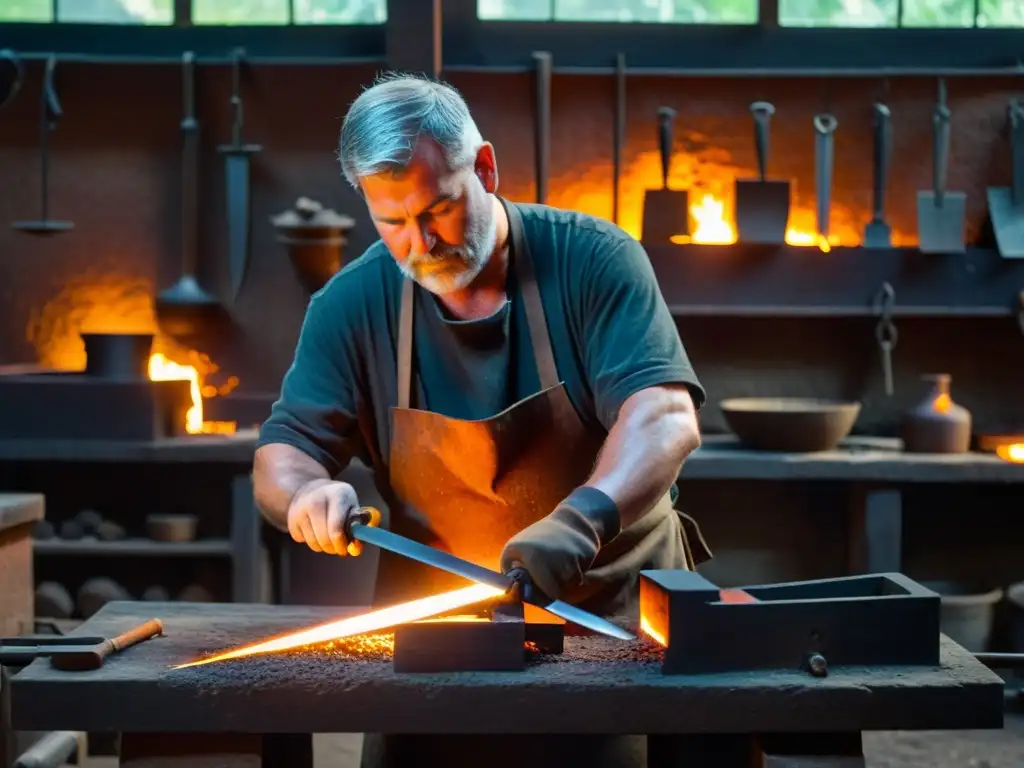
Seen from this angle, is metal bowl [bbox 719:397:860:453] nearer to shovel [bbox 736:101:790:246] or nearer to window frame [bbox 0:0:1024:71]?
shovel [bbox 736:101:790:246]

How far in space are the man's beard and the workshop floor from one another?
7.81ft

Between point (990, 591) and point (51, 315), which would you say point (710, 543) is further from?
point (51, 315)

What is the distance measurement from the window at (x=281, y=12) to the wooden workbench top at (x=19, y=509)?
2.59 m

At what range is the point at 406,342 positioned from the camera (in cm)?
294

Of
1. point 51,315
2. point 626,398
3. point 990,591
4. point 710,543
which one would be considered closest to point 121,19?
point 51,315

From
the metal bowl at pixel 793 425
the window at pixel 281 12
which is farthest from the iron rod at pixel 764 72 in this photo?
the metal bowl at pixel 793 425

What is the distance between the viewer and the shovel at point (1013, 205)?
5355 mm

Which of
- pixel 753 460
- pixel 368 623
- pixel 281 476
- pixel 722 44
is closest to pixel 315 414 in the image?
pixel 281 476

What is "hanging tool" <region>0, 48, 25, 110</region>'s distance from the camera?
17.9 ft

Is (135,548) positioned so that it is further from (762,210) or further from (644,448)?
(644,448)

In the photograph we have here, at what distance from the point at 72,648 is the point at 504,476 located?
1.02 m

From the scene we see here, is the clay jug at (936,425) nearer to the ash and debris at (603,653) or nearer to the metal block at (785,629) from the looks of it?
the metal block at (785,629)

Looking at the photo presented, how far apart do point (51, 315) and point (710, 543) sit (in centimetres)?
298

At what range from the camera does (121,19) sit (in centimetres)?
573
